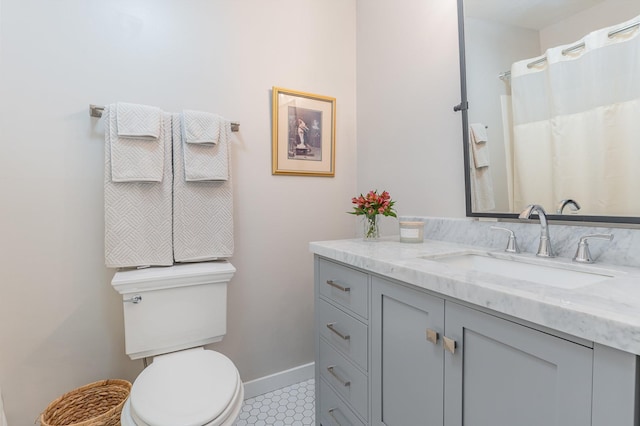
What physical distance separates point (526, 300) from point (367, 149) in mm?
1507

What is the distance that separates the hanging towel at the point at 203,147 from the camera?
57.1 inches

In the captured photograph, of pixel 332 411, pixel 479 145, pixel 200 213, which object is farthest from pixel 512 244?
pixel 200 213

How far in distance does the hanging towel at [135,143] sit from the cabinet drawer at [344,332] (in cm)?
96

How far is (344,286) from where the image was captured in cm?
115

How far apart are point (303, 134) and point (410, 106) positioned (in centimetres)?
64

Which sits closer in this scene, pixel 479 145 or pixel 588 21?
pixel 588 21

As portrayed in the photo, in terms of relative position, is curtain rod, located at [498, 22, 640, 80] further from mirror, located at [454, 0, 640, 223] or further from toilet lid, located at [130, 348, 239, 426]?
toilet lid, located at [130, 348, 239, 426]

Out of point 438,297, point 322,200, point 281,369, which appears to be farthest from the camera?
point 322,200

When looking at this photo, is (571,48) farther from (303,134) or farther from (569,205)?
(303,134)

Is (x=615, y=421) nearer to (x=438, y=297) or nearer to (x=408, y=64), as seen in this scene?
(x=438, y=297)

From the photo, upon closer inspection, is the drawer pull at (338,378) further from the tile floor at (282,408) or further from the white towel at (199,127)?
the white towel at (199,127)

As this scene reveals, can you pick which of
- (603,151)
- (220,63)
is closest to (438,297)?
(603,151)

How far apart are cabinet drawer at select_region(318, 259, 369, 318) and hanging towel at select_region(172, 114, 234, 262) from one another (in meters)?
0.55

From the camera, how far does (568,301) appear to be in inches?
21.3
